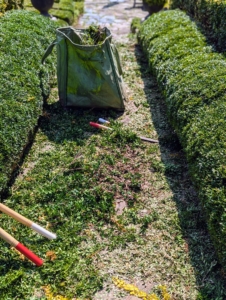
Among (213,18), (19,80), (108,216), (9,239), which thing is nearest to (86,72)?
(19,80)

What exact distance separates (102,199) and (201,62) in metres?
2.34

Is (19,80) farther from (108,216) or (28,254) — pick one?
(28,254)

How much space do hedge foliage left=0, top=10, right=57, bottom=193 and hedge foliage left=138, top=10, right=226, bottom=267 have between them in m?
1.69

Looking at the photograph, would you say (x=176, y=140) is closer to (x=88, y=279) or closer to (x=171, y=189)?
(x=171, y=189)

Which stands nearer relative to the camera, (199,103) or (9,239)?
(9,239)

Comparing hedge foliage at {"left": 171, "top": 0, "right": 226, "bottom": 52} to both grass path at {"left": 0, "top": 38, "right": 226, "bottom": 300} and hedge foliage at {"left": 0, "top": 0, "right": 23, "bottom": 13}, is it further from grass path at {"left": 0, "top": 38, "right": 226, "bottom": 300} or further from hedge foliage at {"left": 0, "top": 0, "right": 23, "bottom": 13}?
hedge foliage at {"left": 0, "top": 0, "right": 23, "bottom": 13}

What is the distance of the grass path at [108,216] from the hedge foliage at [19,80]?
1.16 feet

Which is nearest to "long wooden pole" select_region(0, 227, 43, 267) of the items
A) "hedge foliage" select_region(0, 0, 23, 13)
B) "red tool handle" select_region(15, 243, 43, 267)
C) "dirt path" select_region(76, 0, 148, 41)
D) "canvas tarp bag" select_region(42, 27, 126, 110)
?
"red tool handle" select_region(15, 243, 43, 267)

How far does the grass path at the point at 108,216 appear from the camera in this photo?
2.62 metres

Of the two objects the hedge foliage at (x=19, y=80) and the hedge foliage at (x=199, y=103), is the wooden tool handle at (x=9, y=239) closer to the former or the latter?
the hedge foliage at (x=19, y=80)

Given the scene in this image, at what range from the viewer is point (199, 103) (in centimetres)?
375

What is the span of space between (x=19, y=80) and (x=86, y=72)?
101 cm

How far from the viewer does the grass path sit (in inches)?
103

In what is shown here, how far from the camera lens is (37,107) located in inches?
167
